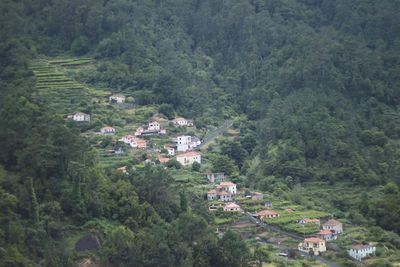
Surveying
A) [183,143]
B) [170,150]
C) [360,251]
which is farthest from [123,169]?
[360,251]

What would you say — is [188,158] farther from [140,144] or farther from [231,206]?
[231,206]

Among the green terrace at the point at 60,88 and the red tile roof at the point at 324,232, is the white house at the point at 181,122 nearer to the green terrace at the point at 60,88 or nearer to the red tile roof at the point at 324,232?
the green terrace at the point at 60,88

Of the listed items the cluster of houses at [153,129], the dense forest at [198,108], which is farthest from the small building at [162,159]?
the cluster of houses at [153,129]

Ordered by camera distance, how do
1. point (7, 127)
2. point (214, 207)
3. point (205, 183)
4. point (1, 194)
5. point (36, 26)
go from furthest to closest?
1. point (36, 26)
2. point (205, 183)
3. point (214, 207)
4. point (7, 127)
5. point (1, 194)

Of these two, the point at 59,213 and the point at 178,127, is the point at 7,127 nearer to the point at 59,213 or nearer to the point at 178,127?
the point at 59,213

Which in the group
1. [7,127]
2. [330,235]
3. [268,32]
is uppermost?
[268,32]

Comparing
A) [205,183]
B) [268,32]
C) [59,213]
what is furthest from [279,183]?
[268,32]
